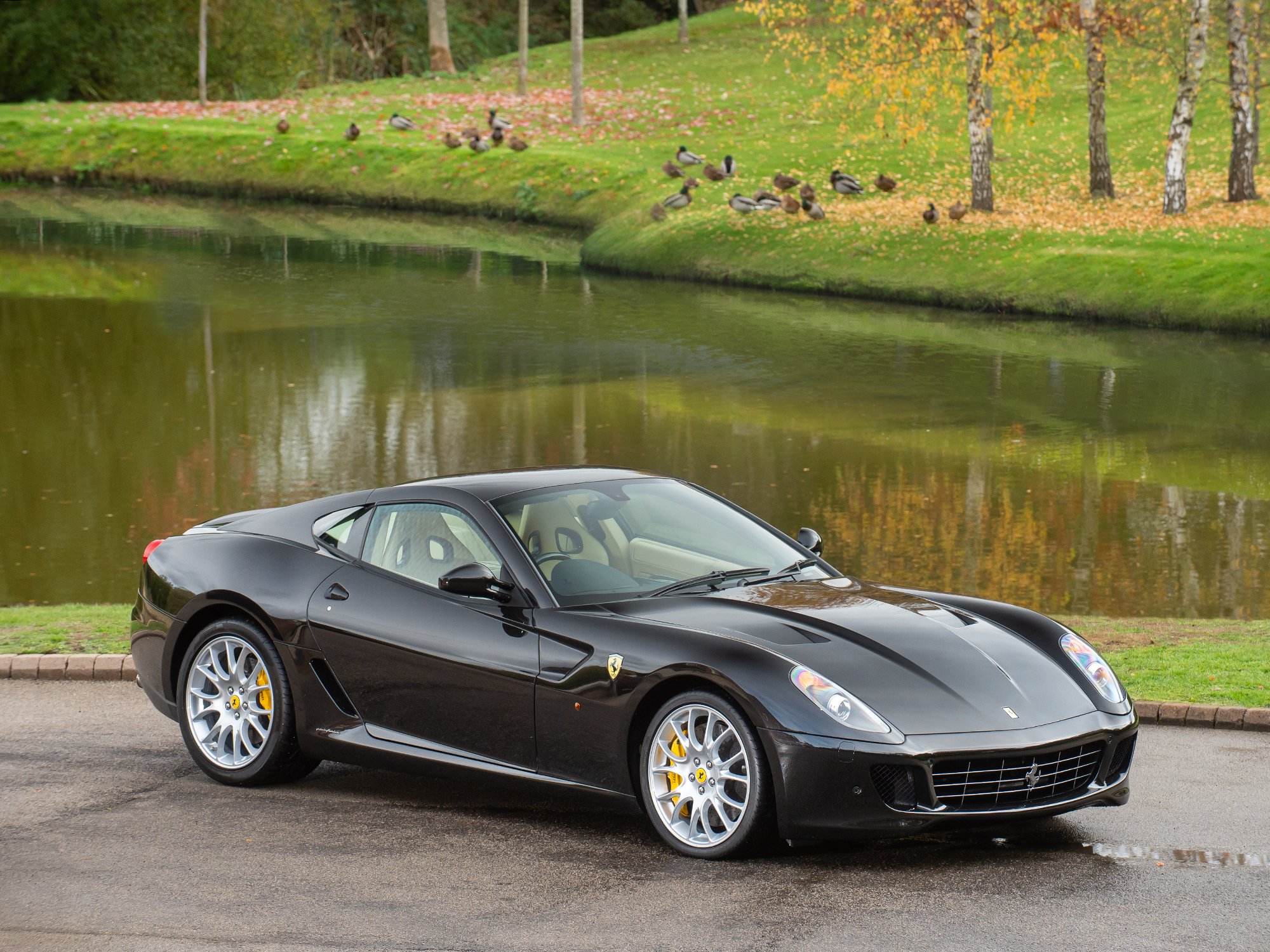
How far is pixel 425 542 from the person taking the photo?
7.28m

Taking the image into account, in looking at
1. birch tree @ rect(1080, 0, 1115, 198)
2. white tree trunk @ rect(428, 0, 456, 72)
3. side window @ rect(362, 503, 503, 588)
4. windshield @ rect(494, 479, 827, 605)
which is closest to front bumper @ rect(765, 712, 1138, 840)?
windshield @ rect(494, 479, 827, 605)

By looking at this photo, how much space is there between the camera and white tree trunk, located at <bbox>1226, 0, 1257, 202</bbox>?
33.5 m

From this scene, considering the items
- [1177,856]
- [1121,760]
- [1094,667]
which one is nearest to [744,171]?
[1094,667]

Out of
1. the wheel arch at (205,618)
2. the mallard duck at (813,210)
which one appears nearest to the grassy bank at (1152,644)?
the wheel arch at (205,618)

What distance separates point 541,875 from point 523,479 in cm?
204

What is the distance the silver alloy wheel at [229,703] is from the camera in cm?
750

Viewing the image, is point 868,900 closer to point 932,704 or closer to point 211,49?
point 932,704

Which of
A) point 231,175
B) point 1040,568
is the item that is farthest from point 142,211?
point 1040,568

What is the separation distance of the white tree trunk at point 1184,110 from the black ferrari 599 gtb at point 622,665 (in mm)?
27701

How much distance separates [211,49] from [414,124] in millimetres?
19962

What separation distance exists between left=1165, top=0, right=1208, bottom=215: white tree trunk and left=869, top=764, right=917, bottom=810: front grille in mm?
28983

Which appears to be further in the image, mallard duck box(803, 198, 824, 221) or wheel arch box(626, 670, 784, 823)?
mallard duck box(803, 198, 824, 221)

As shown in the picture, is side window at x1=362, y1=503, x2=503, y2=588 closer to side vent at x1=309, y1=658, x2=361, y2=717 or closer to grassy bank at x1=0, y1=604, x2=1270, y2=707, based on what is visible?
side vent at x1=309, y1=658, x2=361, y2=717

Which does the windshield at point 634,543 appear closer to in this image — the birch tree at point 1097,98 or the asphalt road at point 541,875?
the asphalt road at point 541,875
